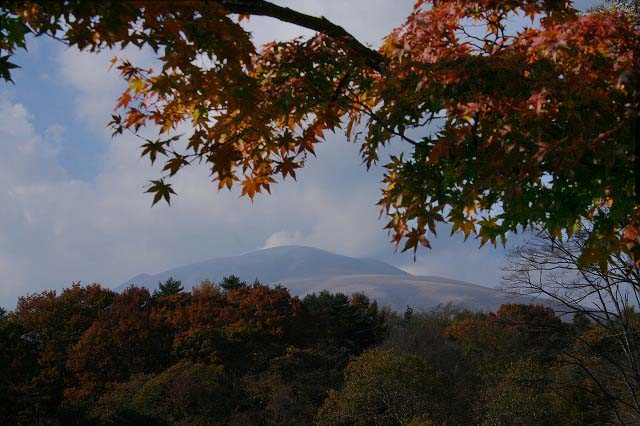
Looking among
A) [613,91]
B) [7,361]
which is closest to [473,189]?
[613,91]

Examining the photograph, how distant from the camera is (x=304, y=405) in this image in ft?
48.6

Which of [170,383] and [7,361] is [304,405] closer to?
[170,383]

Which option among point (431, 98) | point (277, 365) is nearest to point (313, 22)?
point (431, 98)

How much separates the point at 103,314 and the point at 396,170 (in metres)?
22.5

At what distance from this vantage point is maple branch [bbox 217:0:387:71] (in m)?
3.29

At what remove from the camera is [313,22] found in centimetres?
351

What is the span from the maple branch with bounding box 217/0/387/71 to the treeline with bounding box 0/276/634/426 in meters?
6.46

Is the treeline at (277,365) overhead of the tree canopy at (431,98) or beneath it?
beneath

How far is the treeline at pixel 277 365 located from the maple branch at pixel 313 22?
6461mm

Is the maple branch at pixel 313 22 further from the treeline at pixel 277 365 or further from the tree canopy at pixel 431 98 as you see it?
the treeline at pixel 277 365

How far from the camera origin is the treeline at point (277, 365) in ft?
39.9

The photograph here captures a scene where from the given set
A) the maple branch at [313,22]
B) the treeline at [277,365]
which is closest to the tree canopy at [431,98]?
the maple branch at [313,22]

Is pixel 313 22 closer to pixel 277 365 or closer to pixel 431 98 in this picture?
pixel 431 98

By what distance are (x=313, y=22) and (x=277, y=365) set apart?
17.0m
